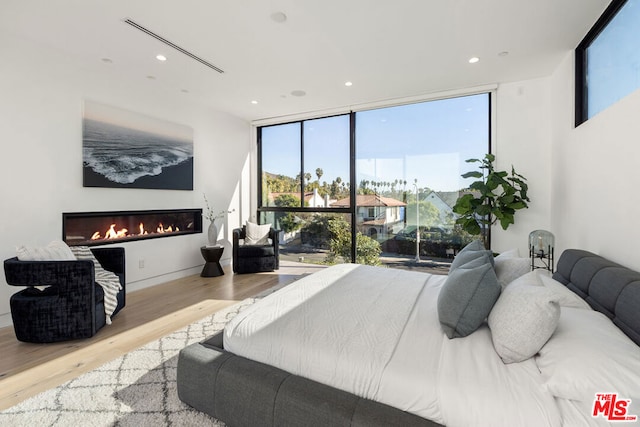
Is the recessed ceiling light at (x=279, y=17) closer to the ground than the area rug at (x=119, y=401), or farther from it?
farther from it

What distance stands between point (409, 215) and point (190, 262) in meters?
3.59

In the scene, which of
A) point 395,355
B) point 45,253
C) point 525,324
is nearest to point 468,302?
point 525,324

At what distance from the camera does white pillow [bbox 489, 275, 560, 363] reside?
1.20 meters

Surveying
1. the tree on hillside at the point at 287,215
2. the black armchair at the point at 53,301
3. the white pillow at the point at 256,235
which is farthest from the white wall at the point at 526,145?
the black armchair at the point at 53,301

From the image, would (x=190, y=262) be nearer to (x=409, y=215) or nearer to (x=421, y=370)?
(x=409, y=215)

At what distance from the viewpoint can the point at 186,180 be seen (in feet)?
15.2

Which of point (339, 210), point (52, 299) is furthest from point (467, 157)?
point (52, 299)

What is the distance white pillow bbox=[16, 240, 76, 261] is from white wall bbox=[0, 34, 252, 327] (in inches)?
22.4

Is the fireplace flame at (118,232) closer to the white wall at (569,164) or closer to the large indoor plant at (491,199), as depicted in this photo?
the large indoor plant at (491,199)

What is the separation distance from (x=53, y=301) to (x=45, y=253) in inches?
17.6

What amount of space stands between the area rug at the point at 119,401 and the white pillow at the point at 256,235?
290 cm

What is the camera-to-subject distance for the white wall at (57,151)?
2877mm

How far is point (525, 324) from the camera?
4.01 ft

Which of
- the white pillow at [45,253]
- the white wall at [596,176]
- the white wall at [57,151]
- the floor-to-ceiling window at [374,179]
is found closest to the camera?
the white wall at [596,176]
